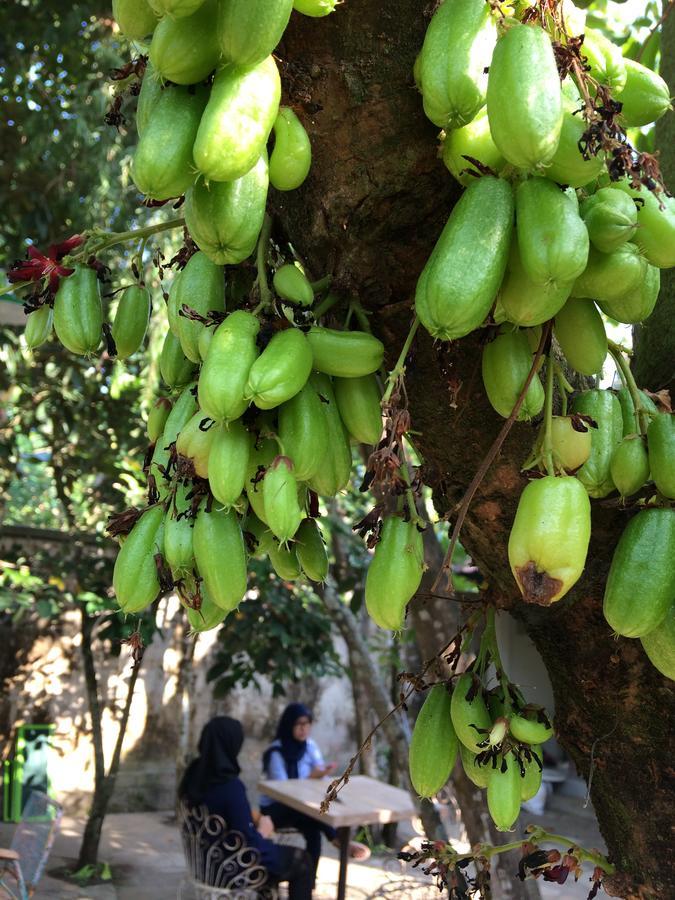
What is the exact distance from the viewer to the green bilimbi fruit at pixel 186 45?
786mm

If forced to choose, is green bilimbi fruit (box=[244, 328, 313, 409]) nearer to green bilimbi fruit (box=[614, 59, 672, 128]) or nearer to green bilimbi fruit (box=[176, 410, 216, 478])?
green bilimbi fruit (box=[176, 410, 216, 478])

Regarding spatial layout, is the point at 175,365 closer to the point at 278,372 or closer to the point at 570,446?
the point at 278,372

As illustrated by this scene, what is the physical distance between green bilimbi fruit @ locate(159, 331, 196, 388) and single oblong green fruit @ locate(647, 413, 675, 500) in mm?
561

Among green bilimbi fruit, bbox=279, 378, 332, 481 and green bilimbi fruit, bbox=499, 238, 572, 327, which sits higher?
green bilimbi fruit, bbox=499, 238, 572, 327

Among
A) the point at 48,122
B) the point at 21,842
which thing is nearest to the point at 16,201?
the point at 48,122

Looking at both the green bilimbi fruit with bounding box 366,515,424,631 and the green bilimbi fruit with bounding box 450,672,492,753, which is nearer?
the green bilimbi fruit with bounding box 366,515,424,631

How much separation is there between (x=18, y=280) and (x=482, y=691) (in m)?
0.81

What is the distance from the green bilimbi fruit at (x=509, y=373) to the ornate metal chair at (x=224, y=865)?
4383 millimetres

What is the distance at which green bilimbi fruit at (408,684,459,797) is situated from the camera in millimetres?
1147

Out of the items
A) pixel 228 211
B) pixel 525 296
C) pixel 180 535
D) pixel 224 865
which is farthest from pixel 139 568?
pixel 224 865

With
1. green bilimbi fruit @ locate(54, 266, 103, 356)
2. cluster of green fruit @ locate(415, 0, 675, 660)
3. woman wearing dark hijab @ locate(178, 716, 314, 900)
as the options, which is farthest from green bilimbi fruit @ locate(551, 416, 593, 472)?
woman wearing dark hijab @ locate(178, 716, 314, 900)

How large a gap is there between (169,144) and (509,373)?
406 millimetres

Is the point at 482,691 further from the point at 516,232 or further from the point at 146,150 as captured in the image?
the point at 146,150

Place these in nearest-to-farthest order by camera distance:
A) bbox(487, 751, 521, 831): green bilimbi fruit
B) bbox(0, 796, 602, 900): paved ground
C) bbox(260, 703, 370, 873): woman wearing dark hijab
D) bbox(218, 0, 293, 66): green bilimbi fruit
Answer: bbox(218, 0, 293, 66): green bilimbi fruit, bbox(487, 751, 521, 831): green bilimbi fruit, bbox(260, 703, 370, 873): woman wearing dark hijab, bbox(0, 796, 602, 900): paved ground
